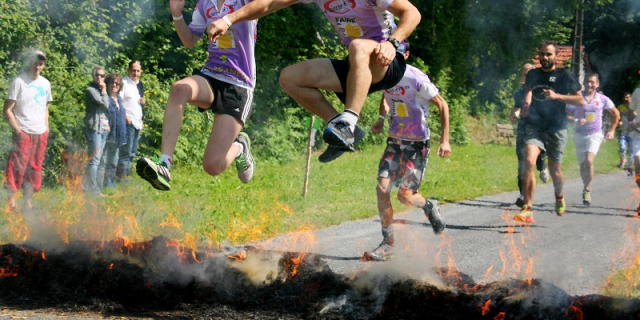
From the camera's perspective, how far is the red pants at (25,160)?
329 inches

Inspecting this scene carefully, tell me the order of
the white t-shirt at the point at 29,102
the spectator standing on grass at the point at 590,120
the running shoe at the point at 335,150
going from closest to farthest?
the running shoe at the point at 335,150 < the white t-shirt at the point at 29,102 < the spectator standing on grass at the point at 590,120

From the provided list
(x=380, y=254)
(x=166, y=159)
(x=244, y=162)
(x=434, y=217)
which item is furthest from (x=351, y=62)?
(x=434, y=217)

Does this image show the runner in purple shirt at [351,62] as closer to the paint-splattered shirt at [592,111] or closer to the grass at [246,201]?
the grass at [246,201]

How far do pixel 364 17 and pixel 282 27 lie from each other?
375 inches

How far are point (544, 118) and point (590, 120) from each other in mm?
1254

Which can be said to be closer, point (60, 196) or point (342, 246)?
Answer: point (342, 246)

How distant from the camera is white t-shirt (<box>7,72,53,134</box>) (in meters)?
8.42

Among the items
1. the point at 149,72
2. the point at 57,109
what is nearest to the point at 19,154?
the point at 57,109

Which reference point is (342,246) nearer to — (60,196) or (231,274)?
(231,274)

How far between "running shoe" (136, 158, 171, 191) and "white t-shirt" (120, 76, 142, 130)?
5.19 meters

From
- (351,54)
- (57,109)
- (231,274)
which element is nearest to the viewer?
(351,54)

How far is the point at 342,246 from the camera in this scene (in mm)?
7926

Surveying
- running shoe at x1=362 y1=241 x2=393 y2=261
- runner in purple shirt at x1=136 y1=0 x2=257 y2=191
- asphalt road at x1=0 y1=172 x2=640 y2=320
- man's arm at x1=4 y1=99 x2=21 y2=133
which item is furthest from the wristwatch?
man's arm at x1=4 y1=99 x2=21 y2=133

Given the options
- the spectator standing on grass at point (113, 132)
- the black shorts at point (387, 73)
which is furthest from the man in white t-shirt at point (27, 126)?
the black shorts at point (387, 73)
